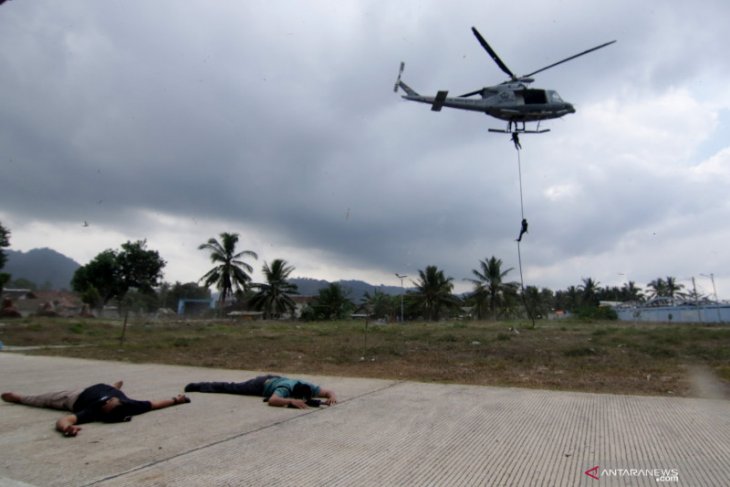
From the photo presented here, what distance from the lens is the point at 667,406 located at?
4098 millimetres

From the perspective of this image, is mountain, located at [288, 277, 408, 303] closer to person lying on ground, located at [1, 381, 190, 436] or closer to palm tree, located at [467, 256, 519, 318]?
palm tree, located at [467, 256, 519, 318]

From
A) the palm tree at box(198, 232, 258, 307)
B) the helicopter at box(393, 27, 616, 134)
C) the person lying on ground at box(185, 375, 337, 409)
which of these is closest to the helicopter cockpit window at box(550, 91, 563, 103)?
the helicopter at box(393, 27, 616, 134)

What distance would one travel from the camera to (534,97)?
9695 mm

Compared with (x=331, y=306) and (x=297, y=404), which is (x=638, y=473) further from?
(x=331, y=306)

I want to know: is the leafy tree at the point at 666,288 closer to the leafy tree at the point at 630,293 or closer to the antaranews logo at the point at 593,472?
the leafy tree at the point at 630,293

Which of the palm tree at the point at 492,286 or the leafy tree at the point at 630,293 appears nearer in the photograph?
the palm tree at the point at 492,286

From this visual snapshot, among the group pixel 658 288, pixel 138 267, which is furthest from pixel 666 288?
pixel 138 267

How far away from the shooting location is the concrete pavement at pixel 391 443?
228cm

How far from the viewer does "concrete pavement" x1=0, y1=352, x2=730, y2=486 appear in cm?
228

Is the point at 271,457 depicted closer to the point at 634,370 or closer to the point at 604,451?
the point at 604,451

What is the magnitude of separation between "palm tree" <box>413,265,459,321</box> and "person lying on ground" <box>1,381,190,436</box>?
3789 cm

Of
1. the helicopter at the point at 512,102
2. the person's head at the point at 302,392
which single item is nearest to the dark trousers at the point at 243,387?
the person's head at the point at 302,392

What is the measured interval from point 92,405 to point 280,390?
5.21 feet

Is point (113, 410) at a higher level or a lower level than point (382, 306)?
lower
